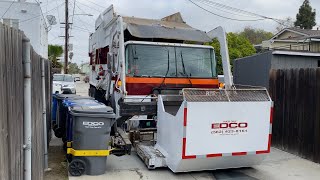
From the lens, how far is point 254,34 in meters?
65.4

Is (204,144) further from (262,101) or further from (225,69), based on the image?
(225,69)

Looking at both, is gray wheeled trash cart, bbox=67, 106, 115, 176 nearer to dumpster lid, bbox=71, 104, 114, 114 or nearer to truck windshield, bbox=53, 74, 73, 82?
dumpster lid, bbox=71, 104, 114, 114

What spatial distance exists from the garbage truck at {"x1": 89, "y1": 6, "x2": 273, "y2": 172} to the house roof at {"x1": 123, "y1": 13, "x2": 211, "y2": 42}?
0.02m

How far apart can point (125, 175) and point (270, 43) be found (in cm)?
2887

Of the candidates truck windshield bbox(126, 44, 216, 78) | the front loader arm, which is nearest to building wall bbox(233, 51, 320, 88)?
the front loader arm

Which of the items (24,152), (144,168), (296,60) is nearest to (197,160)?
(144,168)

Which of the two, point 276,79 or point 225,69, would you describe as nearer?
point 225,69

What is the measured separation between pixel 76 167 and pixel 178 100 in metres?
2.71

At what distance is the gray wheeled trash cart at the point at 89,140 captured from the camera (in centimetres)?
635

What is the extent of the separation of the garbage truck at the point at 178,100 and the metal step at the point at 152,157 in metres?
0.02

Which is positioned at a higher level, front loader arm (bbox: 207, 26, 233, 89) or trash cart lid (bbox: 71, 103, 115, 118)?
front loader arm (bbox: 207, 26, 233, 89)

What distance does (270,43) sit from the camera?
32.8 m

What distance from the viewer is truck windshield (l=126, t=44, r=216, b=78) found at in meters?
8.08

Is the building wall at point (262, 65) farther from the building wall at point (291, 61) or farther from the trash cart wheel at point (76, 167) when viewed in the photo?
the trash cart wheel at point (76, 167)
